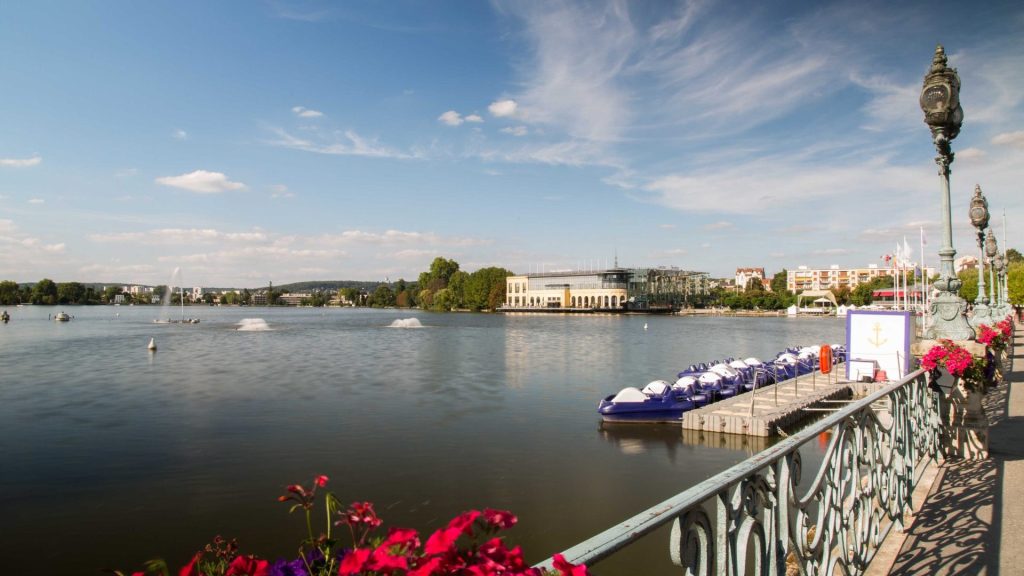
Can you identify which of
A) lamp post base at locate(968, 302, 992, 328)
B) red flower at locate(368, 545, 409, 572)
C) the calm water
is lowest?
the calm water

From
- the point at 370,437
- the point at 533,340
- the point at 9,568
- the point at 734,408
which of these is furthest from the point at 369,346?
the point at 9,568

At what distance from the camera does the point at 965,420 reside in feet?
28.6

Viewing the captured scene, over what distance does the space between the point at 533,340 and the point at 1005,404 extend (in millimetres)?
57143

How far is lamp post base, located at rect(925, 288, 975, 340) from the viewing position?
9531mm

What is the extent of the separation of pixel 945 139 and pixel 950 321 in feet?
9.77

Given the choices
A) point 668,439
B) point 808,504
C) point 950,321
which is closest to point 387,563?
point 808,504

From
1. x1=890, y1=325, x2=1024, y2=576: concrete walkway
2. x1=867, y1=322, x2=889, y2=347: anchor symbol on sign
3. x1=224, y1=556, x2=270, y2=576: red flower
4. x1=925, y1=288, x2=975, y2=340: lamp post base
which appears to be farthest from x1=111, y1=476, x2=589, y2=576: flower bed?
x1=867, y1=322, x2=889, y2=347: anchor symbol on sign

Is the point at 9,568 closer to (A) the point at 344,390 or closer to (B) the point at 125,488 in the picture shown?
(B) the point at 125,488

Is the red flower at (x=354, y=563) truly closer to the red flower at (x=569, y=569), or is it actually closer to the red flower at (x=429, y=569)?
the red flower at (x=429, y=569)

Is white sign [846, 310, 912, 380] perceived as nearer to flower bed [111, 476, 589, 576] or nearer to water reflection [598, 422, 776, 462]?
water reflection [598, 422, 776, 462]

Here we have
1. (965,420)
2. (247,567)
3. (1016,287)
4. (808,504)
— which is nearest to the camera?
(247,567)

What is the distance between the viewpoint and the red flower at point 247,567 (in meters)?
1.86

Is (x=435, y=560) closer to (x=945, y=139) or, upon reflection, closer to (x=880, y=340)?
(x=945, y=139)

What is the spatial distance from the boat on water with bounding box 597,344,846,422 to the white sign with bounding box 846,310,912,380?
20.7ft
